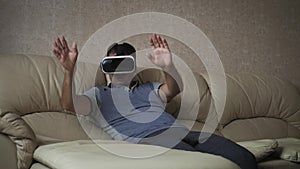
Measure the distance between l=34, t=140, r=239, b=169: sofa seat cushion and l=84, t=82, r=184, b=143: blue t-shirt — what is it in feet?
0.94

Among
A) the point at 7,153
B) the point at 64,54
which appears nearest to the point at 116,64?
the point at 64,54

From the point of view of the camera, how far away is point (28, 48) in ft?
9.12

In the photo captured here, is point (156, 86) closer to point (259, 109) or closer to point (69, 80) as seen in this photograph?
point (69, 80)

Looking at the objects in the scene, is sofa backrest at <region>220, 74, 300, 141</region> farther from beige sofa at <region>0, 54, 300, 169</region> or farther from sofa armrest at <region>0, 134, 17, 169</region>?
sofa armrest at <region>0, 134, 17, 169</region>

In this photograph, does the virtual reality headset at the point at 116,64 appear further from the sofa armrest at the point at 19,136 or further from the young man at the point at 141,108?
the sofa armrest at the point at 19,136

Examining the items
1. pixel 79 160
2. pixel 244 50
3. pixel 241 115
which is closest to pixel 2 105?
pixel 79 160

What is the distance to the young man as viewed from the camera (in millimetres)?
2109

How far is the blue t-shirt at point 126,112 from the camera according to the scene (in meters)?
2.23

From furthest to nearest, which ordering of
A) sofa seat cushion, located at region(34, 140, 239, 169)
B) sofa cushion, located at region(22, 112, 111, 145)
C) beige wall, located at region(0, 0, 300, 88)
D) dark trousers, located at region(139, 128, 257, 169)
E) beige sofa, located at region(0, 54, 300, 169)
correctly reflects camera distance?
beige wall, located at region(0, 0, 300, 88) → sofa cushion, located at region(22, 112, 111, 145) → dark trousers, located at region(139, 128, 257, 169) → beige sofa, located at region(0, 54, 300, 169) → sofa seat cushion, located at region(34, 140, 239, 169)

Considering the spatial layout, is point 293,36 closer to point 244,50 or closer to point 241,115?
point 244,50

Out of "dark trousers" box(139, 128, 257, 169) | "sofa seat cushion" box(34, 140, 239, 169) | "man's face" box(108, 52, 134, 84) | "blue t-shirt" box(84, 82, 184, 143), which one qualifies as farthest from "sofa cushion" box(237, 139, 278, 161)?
"man's face" box(108, 52, 134, 84)

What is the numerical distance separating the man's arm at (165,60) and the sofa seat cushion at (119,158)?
452 mm

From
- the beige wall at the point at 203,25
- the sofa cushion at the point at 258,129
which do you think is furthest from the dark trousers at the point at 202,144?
the beige wall at the point at 203,25

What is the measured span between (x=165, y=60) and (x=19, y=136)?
699 mm
